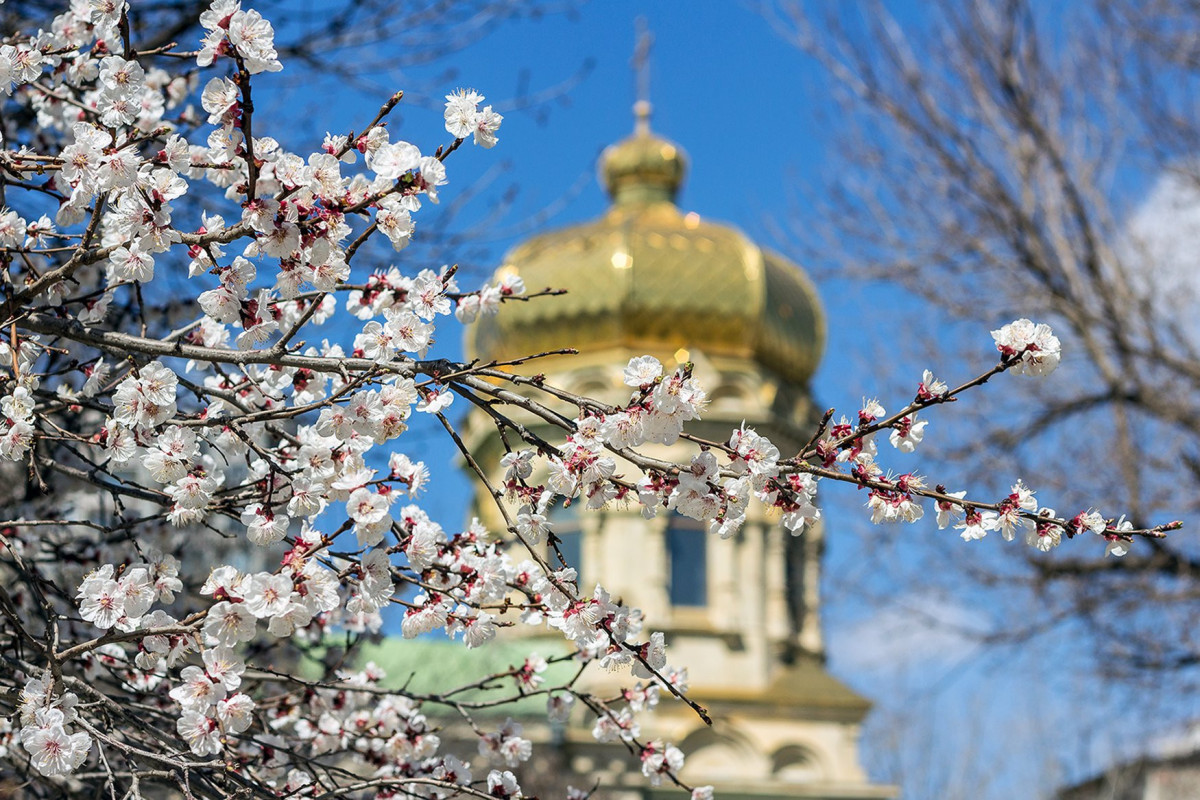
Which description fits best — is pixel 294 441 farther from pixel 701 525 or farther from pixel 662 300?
pixel 662 300

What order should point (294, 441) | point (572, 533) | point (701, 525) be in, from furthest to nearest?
1. point (572, 533)
2. point (701, 525)
3. point (294, 441)

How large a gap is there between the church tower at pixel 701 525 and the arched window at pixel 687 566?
19 mm

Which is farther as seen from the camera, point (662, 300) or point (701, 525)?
point (662, 300)

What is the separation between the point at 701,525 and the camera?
19281 mm

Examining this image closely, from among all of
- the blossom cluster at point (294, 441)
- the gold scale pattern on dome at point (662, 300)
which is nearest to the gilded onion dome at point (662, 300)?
the gold scale pattern on dome at point (662, 300)

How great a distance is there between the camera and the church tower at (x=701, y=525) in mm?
18000

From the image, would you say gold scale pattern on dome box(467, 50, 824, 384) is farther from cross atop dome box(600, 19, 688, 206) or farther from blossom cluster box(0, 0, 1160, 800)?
blossom cluster box(0, 0, 1160, 800)

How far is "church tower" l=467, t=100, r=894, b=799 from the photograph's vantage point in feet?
59.1

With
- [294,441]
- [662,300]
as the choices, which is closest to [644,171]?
A: [662,300]

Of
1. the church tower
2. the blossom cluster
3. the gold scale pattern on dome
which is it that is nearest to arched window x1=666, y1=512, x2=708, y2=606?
the church tower

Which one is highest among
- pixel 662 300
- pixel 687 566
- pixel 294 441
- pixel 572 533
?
pixel 662 300

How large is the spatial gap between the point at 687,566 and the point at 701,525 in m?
0.57

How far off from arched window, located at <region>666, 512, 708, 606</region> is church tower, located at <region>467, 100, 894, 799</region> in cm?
2

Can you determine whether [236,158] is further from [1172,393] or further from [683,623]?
[683,623]
